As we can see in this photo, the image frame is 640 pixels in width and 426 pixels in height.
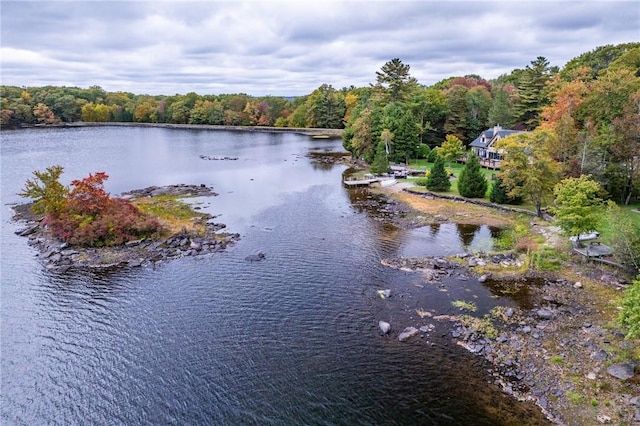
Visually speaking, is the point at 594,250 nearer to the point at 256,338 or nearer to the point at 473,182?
the point at 473,182

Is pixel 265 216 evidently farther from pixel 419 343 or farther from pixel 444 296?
pixel 419 343

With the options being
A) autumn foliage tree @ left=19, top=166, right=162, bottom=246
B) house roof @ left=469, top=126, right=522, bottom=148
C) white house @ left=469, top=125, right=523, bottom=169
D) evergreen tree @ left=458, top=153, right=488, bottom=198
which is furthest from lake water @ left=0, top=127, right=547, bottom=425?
house roof @ left=469, top=126, right=522, bottom=148

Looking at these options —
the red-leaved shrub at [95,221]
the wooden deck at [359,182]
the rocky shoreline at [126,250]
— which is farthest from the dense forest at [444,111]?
the red-leaved shrub at [95,221]

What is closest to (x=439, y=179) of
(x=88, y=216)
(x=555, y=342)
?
(x=555, y=342)

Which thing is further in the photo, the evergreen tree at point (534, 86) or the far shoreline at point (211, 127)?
the far shoreline at point (211, 127)

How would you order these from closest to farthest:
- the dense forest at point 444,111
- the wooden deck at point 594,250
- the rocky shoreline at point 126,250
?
1. the wooden deck at point 594,250
2. the rocky shoreline at point 126,250
3. the dense forest at point 444,111

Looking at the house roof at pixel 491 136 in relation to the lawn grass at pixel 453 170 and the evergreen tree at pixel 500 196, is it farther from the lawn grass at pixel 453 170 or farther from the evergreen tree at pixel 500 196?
the evergreen tree at pixel 500 196

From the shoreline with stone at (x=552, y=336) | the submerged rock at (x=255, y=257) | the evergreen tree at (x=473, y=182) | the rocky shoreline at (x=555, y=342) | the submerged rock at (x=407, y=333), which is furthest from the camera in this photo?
the evergreen tree at (x=473, y=182)

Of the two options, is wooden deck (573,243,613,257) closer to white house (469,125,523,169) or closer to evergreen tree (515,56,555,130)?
white house (469,125,523,169)
